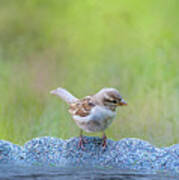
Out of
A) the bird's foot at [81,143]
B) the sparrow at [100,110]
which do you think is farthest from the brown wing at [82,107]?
the bird's foot at [81,143]

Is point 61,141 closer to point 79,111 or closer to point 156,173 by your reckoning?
point 79,111

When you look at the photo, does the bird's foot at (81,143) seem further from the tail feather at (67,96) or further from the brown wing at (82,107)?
the tail feather at (67,96)

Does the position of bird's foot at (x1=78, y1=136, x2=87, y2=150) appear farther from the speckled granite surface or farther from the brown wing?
the brown wing

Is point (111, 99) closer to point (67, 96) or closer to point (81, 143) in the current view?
point (81, 143)

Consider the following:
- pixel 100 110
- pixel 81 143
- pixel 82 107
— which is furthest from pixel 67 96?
pixel 100 110

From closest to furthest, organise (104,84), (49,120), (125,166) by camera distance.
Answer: (125,166), (49,120), (104,84)

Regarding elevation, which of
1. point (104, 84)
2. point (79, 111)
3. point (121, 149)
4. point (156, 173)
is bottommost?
point (156, 173)

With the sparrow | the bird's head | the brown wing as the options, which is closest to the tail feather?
the brown wing

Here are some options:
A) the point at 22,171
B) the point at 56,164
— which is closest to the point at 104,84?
the point at 56,164
